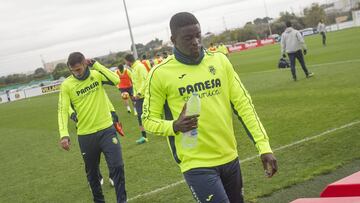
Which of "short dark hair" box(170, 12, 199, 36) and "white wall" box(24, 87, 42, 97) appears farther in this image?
"white wall" box(24, 87, 42, 97)

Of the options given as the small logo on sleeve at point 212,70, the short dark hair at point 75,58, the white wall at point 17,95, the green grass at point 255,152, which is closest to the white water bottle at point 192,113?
the small logo on sleeve at point 212,70

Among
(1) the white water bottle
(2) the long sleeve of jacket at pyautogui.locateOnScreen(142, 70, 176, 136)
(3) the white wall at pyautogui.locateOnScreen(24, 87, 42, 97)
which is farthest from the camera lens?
(3) the white wall at pyautogui.locateOnScreen(24, 87, 42, 97)

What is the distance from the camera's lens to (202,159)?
11.6 ft

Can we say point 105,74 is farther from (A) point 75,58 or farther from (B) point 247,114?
(B) point 247,114

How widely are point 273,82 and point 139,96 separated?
8.82 m

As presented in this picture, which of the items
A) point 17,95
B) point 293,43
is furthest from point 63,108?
point 17,95

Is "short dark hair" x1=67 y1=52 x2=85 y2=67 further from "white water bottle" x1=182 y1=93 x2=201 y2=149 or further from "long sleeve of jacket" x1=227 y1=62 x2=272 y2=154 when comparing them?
"white water bottle" x1=182 y1=93 x2=201 y2=149

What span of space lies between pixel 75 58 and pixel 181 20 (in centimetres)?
312

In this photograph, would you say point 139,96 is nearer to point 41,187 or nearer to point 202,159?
point 41,187

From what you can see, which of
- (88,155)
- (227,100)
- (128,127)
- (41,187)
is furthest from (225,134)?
(128,127)

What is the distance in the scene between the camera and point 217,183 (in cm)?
347

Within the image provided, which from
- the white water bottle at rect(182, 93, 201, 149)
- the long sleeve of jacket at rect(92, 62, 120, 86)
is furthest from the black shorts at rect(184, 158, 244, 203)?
the long sleeve of jacket at rect(92, 62, 120, 86)

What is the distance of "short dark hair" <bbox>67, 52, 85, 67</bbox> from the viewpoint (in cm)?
626

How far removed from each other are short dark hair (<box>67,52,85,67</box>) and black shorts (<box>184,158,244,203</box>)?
128 inches
